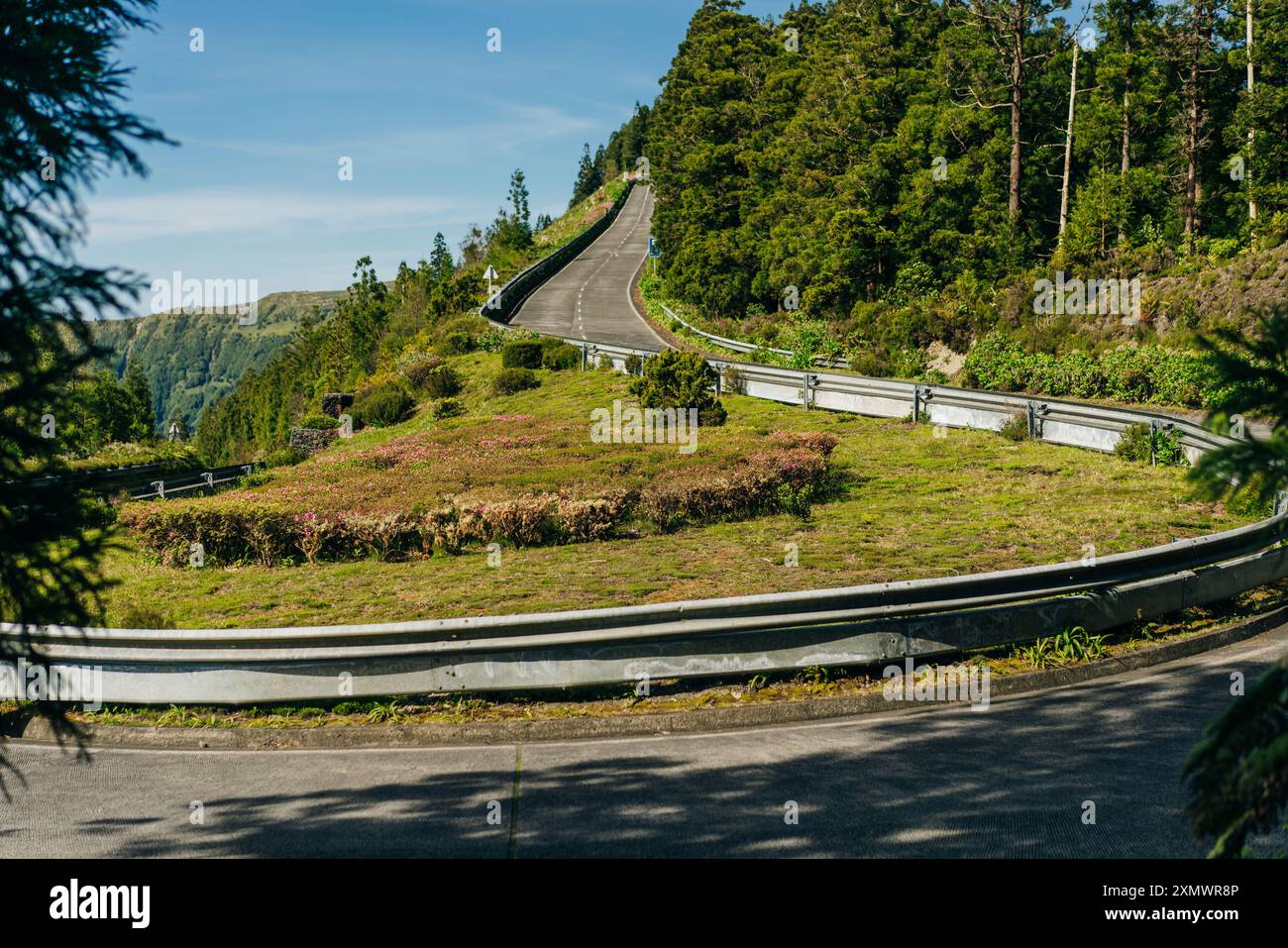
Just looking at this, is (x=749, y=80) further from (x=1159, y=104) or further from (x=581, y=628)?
(x=581, y=628)

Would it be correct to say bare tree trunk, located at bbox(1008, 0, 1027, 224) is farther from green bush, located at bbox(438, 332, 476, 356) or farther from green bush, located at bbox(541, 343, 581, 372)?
green bush, located at bbox(438, 332, 476, 356)

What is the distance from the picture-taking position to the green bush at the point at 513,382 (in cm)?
3369

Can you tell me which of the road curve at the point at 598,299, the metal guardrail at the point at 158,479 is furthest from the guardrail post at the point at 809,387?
the road curve at the point at 598,299

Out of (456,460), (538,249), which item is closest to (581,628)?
(456,460)

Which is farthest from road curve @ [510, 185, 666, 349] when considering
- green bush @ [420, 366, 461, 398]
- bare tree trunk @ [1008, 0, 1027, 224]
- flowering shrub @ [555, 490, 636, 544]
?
flowering shrub @ [555, 490, 636, 544]

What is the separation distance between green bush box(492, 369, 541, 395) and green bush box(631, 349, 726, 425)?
952cm

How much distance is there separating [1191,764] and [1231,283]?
30.4 metres

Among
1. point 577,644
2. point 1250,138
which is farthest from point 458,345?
point 577,644

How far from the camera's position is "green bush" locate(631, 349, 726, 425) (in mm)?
23328

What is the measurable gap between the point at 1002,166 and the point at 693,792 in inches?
1535

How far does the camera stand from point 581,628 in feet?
27.0

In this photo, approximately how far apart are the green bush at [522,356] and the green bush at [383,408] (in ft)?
14.2

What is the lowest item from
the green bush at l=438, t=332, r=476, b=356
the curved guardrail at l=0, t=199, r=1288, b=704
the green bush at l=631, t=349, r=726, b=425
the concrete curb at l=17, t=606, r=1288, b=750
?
the concrete curb at l=17, t=606, r=1288, b=750

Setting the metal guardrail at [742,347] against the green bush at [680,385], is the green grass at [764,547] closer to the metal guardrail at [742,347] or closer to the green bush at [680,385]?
the green bush at [680,385]
